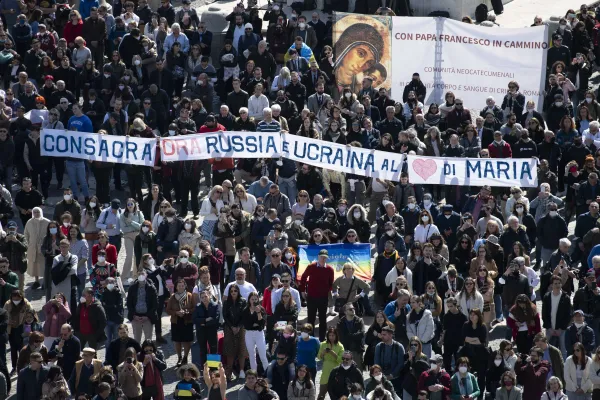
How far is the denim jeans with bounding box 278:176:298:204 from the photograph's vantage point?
29.7m

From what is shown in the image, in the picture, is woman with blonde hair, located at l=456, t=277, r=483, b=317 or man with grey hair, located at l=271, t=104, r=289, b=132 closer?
woman with blonde hair, located at l=456, t=277, r=483, b=317

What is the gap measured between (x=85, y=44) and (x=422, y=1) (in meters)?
8.35

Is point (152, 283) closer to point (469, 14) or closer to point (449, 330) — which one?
point (449, 330)

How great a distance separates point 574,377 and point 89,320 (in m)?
6.59

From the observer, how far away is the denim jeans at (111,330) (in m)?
24.9

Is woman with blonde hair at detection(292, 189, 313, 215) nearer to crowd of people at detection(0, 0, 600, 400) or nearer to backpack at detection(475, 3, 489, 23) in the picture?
crowd of people at detection(0, 0, 600, 400)

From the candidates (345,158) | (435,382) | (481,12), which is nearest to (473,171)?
(345,158)

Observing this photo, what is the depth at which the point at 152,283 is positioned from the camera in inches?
987

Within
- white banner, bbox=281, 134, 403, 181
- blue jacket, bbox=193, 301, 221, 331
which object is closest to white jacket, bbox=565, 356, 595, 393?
blue jacket, bbox=193, 301, 221, 331

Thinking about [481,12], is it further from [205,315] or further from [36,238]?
[205,315]

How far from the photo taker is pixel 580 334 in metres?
24.1

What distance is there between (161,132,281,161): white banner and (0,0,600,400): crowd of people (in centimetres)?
25

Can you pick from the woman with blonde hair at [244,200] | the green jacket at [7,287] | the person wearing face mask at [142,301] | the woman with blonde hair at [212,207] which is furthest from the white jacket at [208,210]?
the green jacket at [7,287]

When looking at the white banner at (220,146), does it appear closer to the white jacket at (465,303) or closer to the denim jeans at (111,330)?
the denim jeans at (111,330)
